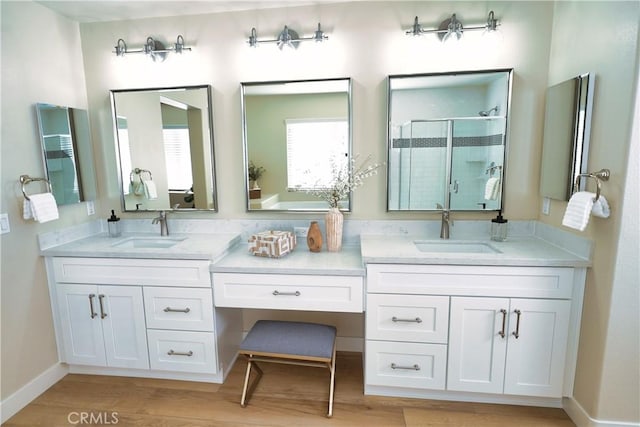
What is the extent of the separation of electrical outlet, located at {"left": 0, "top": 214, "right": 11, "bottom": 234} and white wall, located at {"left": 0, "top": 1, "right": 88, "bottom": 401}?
23mm

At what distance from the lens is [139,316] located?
201 cm

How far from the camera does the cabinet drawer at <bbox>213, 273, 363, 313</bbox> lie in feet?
6.00

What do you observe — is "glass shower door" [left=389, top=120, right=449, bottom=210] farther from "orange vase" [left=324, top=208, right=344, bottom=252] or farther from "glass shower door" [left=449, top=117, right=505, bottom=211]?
"orange vase" [left=324, top=208, right=344, bottom=252]

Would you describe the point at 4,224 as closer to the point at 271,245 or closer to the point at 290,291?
the point at 271,245

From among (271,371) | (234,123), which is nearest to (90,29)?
(234,123)

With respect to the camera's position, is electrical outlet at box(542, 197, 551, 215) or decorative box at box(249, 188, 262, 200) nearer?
electrical outlet at box(542, 197, 551, 215)

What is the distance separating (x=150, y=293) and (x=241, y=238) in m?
0.67

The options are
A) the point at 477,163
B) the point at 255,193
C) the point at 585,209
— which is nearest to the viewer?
the point at 585,209

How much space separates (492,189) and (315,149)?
120cm

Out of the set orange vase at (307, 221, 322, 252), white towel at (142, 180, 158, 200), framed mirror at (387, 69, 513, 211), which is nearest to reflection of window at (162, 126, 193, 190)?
white towel at (142, 180, 158, 200)

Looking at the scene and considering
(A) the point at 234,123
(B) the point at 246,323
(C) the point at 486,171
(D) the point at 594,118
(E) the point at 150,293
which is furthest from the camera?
(B) the point at 246,323

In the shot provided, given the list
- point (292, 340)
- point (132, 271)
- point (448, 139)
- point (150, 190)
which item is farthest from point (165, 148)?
point (448, 139)

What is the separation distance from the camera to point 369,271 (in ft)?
5.90

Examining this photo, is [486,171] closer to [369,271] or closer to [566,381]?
[369,271]
